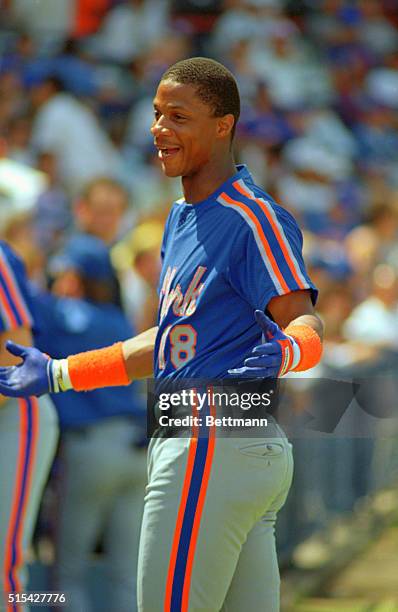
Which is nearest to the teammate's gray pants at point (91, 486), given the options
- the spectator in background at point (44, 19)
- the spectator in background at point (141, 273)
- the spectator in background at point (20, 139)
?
the spectator in background at point (141, 273)

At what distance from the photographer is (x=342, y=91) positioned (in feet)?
46.0

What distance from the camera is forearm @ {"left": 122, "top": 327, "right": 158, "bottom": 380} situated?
11.9ft

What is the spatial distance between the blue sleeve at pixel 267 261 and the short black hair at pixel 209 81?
32 centimetres

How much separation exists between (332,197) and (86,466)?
694 centimetres

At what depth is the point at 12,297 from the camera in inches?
166

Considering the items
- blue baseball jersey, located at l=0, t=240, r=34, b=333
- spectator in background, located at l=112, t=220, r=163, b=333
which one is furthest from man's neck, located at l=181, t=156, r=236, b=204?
spectator in background, located at l=112, t=220, r=163, b=333

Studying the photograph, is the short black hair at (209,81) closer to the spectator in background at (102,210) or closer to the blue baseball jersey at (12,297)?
the blue baseball jersey at (12,297)

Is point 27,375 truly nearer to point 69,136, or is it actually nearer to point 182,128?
point 182,128

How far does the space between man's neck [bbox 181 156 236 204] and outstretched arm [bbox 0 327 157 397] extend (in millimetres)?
483

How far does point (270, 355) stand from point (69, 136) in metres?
7.29

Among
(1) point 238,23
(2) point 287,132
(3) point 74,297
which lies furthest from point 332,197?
(3) point 74,297

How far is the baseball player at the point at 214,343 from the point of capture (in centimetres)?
318

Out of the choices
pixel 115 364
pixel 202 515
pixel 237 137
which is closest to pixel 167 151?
pixel 115 364

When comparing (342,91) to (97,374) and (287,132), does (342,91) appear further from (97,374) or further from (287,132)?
(97,374)
